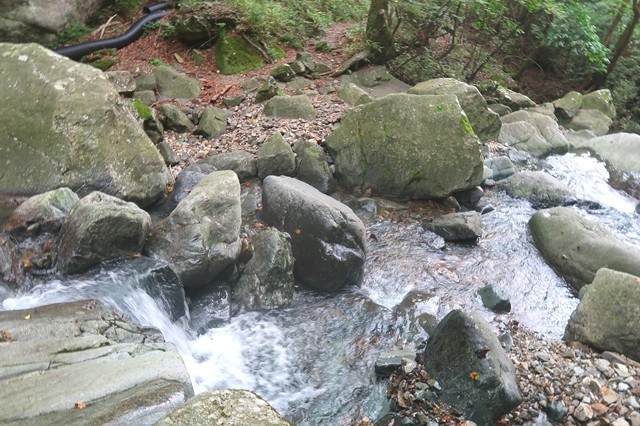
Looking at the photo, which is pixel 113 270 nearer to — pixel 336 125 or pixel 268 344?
pixel 268 344

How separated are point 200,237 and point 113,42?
7.14 meters

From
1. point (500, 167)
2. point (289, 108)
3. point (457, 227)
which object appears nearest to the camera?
point (457, 227)

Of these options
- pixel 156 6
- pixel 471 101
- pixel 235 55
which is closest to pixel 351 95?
pixel 471 101

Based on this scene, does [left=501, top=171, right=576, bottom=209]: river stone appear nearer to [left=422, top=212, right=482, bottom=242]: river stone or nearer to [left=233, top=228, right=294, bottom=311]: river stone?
[left=422, top=212, right=482, bottom=242]: river stone

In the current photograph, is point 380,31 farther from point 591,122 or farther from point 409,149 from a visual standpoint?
point 591,122

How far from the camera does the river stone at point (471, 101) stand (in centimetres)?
850

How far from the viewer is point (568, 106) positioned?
12.5 meters

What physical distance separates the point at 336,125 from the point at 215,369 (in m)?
4.70

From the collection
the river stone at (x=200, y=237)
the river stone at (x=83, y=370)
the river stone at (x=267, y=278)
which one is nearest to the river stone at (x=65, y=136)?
the river stone at (x=200, y=237)

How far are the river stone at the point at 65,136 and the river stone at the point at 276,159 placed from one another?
4.65 ft

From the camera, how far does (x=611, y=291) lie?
15.1ft

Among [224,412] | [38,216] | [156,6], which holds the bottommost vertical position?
[38,216]

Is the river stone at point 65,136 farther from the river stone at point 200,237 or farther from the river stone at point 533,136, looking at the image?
the river stone at point 533,136

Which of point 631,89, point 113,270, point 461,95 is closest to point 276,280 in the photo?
point 113,270
